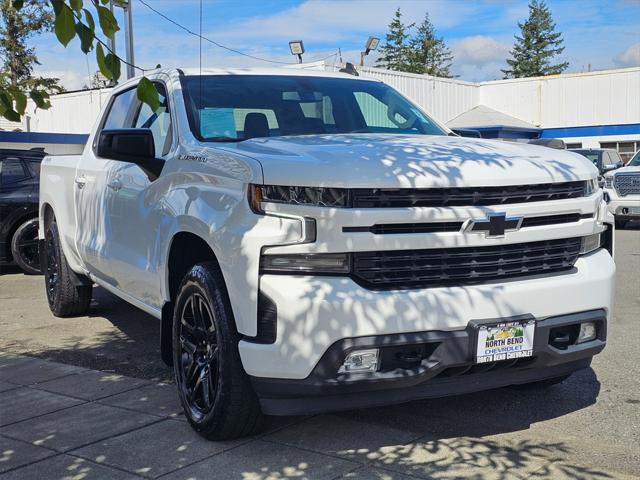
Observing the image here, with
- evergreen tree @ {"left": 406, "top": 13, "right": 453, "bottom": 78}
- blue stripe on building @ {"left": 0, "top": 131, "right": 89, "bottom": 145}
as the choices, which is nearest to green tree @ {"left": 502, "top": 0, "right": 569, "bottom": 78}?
evergreen tree @ {"left": 406, "top": 13, "right": 453, "bottom": 78}

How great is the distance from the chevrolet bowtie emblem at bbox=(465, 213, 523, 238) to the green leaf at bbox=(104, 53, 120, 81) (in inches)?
67.8

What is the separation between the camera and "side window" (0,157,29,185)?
35.8 feet

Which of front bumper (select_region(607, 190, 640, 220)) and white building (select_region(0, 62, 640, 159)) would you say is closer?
front bumper (select_region(607, 190, 640, 220))

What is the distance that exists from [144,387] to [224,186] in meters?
1.91

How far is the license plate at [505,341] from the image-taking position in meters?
3.68

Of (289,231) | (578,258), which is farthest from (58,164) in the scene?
(578,258)

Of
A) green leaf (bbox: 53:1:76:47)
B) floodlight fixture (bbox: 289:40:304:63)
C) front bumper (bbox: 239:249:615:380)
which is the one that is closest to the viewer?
green leaf (bbox: 53:1:76:47)

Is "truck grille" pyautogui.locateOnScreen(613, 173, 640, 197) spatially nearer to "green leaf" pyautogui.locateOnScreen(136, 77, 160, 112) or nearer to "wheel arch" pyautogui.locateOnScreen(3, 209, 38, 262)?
"wheel arch" pyautogui.locateOnScreen(3, 209, 38, 262)

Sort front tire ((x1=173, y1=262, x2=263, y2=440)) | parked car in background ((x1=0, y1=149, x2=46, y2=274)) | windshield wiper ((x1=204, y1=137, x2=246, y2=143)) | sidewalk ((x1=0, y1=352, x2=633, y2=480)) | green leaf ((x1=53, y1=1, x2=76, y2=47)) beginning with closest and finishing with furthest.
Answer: green leaf ((x1=53, y1=1, x2=76, y2=47)) < sidewalk ((x1=0, y1=352, x2=633, y2=480)) < front tire ((x1=173, y1=262, x2=263, y2=440)) < windshield wiper ((x1=204, y1=137, x2=246, y2=143)) < parked car in background ((x1=0, y1=149, x2=46, y2=274))

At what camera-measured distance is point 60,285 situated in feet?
24.3

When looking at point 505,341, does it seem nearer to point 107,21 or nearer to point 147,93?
point 147,93

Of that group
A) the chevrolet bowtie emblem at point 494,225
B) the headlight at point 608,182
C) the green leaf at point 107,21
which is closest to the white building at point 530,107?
the headlight at point 608,182

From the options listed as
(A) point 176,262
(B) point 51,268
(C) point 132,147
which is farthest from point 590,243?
(B) point 51,268

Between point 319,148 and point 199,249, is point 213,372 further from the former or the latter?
point 319,148
